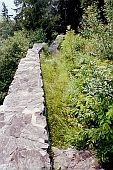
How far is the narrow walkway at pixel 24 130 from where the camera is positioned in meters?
1.87

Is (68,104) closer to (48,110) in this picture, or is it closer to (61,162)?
(48,110)

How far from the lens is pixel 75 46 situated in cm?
512

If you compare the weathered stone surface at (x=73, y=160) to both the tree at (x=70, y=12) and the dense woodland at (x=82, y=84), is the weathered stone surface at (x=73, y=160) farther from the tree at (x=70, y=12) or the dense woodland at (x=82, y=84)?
the tree at (x=70, y=12)

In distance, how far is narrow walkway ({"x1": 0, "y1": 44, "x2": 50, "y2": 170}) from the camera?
187 cm

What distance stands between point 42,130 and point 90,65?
2.63 ft

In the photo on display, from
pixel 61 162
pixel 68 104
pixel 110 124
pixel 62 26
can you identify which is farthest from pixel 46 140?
pixel 62 26

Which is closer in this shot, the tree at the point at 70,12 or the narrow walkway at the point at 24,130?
the narrow walkway at the point at 24,130

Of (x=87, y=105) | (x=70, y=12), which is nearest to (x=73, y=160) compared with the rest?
(x=87, y=105)

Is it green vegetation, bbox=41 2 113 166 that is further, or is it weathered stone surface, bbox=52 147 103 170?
weathered stone surface, bbox=52 147 103 170

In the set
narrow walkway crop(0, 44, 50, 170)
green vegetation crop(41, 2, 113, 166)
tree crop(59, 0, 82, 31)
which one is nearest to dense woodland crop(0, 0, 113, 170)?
green vegetation crop(41, 2, 113, 166)

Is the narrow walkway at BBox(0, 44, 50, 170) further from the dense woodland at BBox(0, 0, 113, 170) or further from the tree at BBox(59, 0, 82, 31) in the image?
the tree at BBox(59, 0, 82, 31)

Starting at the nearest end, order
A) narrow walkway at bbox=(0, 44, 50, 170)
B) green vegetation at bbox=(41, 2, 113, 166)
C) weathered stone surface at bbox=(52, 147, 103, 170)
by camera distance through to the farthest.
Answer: narrow walkway at bbox=(0, 44, 50, 170) → green vegetation at bbox=(41, 2, 113, 166) → weathered stone surface at bbox=(52, 147, 103, 170)

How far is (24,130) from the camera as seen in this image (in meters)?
2.31

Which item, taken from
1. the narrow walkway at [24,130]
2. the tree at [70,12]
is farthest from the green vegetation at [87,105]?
the tree at [70,12]
